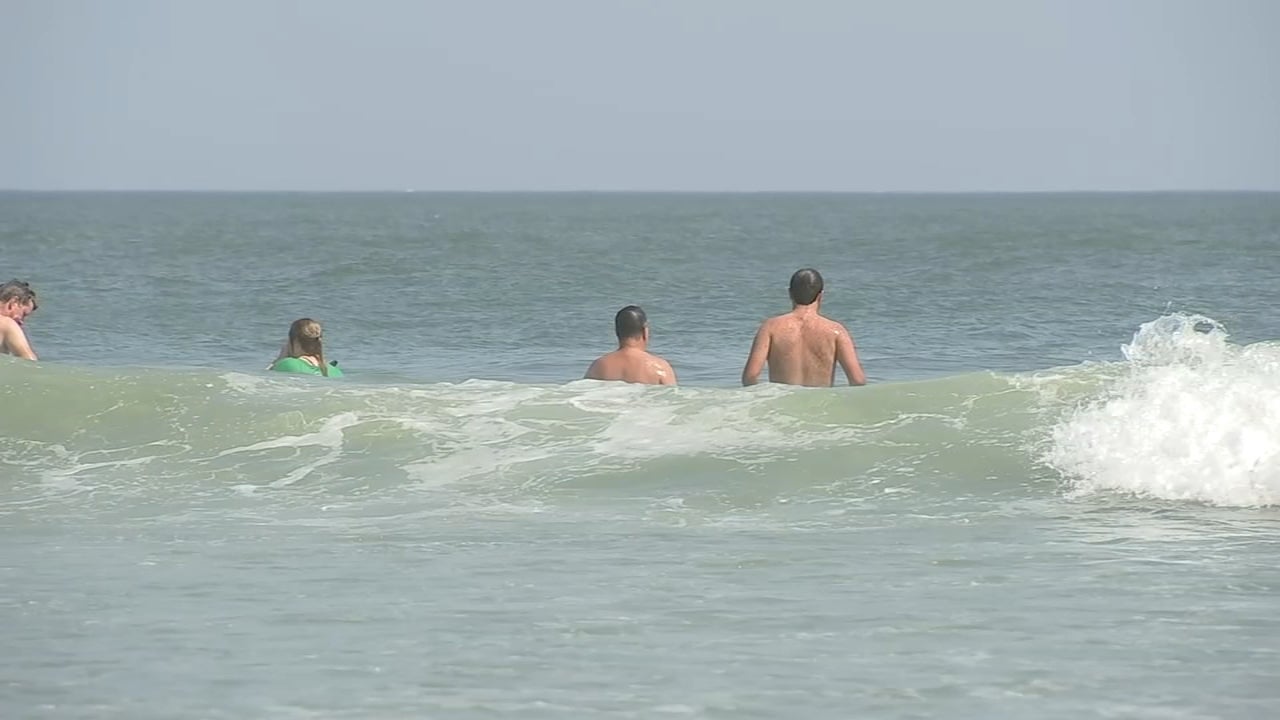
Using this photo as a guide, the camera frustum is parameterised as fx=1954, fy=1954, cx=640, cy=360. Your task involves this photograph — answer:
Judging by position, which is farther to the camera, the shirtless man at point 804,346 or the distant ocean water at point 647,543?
the shirtless man at point 804,346

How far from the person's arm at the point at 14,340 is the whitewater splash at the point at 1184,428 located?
7083mm

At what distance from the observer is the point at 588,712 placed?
5.60m

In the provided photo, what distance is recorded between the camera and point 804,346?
1171 centimetres

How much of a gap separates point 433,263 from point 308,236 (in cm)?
2373

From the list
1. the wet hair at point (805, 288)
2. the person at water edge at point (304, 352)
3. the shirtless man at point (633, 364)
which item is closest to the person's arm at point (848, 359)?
the wet hair at point (805, 288)

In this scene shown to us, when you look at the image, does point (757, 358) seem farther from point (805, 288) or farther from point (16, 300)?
point (16, 300)

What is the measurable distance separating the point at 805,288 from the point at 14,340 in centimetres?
567

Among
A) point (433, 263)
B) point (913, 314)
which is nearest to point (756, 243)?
point (433, 263)

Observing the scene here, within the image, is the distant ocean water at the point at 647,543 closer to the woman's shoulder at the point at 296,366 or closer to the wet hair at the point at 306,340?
the woman's shoulder at the point at 296,366

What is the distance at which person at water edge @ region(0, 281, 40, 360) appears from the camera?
13.3m

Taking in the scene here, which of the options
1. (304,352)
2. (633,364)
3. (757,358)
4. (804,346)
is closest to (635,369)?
(633,364)

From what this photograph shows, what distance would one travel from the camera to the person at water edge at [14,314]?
1334cm

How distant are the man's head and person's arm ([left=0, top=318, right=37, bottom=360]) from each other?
7 centimetres

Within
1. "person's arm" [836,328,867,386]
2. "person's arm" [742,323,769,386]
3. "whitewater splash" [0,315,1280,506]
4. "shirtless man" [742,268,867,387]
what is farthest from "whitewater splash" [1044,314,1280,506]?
"person's arm" [742,323,769,386]
